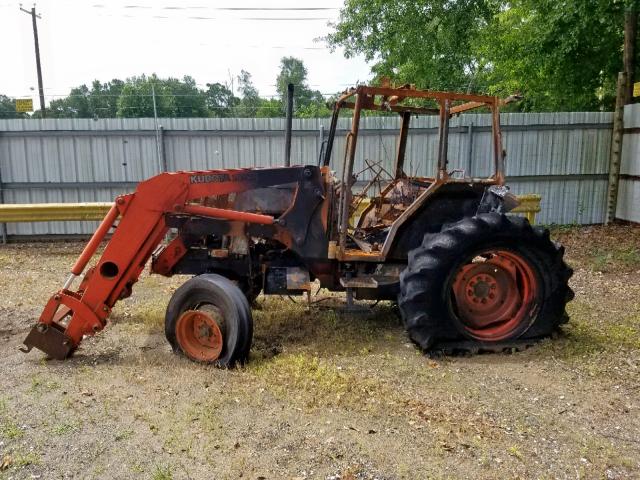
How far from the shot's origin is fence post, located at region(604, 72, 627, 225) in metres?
11.1

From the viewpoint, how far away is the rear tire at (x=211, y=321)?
4496 mm

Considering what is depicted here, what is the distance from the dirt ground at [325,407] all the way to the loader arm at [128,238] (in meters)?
0.30

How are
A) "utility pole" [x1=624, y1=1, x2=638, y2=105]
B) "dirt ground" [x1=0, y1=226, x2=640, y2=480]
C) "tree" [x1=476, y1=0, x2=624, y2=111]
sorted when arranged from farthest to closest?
"utility pole" [x1=624, y1=1, x2=638, y2=105]
"tree" [x1=476, y1=0, x2=624, y2=111]
"dirt ground" [x1=0, y1=226, x2=640, y2=480]

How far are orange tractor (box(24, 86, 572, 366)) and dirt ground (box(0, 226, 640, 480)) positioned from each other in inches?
11.0

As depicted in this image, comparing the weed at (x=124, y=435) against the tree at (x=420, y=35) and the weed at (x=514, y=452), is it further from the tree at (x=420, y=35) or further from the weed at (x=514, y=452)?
the tree at (x=420, y=35)

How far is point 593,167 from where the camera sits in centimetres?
1148

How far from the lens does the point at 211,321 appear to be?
454cm

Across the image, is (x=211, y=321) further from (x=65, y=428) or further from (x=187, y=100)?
(x=187, y=100)

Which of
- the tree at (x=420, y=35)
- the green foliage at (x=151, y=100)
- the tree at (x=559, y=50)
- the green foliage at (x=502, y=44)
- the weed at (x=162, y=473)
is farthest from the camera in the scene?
the green foliage at (x=151, y=100)

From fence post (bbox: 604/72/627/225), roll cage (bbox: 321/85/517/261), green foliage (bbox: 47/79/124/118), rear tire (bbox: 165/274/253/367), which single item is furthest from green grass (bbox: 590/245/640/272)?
green foliage (bbox: 47/79/124/118)

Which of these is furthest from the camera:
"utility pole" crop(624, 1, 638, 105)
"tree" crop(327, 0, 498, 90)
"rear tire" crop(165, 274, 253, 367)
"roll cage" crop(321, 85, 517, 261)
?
"tree" crop(327, 0, 498, 90)

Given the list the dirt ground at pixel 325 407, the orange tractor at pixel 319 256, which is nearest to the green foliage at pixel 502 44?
the orange tractor at pixel 319 256

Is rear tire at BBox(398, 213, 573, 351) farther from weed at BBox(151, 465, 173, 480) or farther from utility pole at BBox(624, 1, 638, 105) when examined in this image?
utility pole at BBox(624, 1, 638, 105)

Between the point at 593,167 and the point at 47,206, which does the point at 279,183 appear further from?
the point at 593,167
